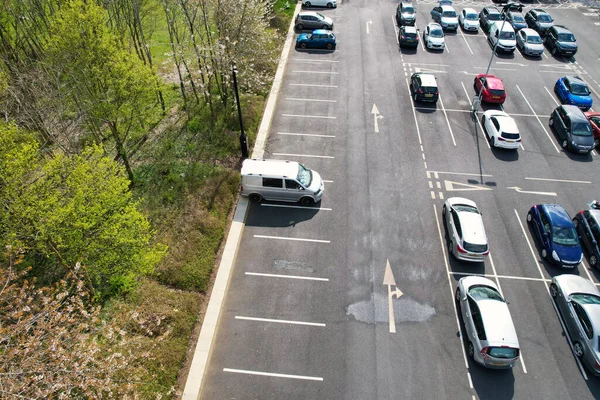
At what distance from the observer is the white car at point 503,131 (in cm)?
2646

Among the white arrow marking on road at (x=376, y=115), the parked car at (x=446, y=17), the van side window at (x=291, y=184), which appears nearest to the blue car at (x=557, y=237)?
the white arrow marking on road at (x=376, y=115)

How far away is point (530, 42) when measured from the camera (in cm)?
3678

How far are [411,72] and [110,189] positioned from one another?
27129 mm

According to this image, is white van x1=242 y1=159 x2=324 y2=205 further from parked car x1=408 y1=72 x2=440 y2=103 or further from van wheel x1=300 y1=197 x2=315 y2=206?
parked car x1=408 y1=72 x2=440 y2=103

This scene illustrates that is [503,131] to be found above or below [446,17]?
below

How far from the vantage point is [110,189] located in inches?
603

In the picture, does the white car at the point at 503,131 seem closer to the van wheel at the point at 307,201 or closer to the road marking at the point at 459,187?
the road marking at the point at 459,187

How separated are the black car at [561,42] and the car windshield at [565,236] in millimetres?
23343

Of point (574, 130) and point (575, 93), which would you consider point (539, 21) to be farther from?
point (574, 130)

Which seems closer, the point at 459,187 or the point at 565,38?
the point at 459,187

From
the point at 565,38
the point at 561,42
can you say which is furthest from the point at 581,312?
the point at 565,38

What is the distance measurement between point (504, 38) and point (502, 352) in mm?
31112

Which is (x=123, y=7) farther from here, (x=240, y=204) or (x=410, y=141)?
(x=410, y=141)

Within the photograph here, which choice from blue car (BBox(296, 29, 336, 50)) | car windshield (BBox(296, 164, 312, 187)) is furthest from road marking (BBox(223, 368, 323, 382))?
blue car (BBox(296, 29, 336, 50))
